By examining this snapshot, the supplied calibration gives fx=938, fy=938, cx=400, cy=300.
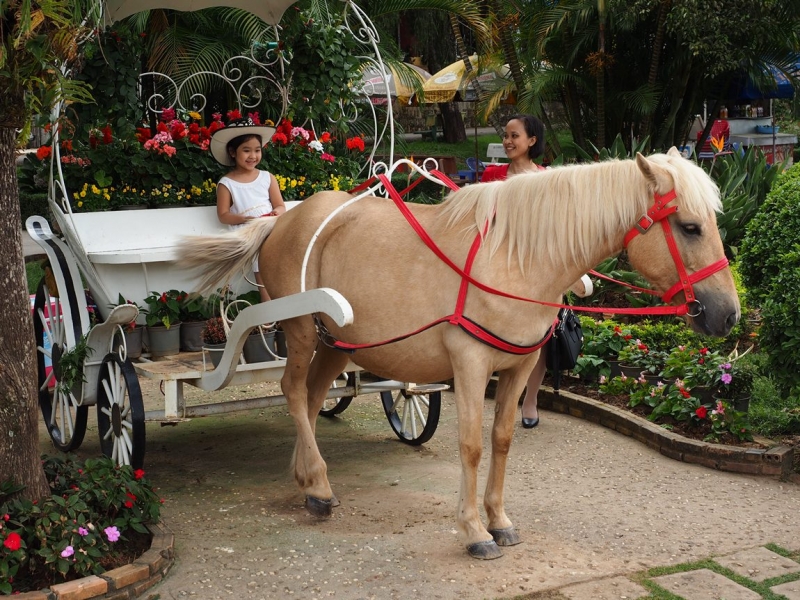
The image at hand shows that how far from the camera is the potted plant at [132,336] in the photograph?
550 cm

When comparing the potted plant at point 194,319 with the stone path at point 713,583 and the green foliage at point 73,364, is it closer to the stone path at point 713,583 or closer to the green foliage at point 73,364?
the green foliage at point 73,364

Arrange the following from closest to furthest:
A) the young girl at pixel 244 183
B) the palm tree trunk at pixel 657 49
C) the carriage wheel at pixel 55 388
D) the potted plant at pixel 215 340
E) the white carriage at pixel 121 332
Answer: the white carriage at pixel 121 332
the potted plant at pixel 215 340
the carriage wheel at pixel 55 388
the young girl at pixel 244 183
the palm tree trunk at pixel 657 49

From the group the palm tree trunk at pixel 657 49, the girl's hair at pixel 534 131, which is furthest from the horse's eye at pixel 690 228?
the palm tree trunk at pixel 657 49

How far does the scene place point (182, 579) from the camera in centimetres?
420

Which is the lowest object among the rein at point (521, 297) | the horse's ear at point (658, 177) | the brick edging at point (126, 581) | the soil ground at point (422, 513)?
the soil ground at point (422, 513)

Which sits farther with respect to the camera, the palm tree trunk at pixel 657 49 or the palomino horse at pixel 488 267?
the palm tree trunk at pixel 657 49

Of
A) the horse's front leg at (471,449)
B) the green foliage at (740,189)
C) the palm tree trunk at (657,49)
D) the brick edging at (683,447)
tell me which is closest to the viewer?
the horse's front leg at (471,449)

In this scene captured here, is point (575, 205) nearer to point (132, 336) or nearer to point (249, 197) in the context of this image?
point (249, 197)

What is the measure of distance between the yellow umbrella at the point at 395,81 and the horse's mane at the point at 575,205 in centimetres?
598

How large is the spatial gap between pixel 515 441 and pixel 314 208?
7.57 ft

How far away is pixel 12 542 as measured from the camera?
12.3ft

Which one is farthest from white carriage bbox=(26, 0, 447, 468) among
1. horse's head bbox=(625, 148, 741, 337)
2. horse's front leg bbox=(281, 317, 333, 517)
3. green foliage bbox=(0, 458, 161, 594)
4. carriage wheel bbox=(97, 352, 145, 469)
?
horse's head bbox=(625, 148, 741, 337)

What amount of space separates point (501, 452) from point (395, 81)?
52.3 ft

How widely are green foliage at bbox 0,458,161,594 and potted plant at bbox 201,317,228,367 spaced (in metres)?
0.96
